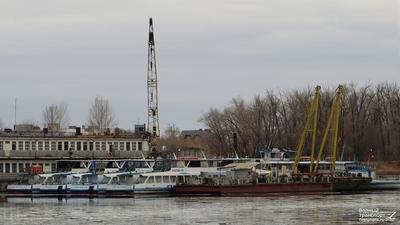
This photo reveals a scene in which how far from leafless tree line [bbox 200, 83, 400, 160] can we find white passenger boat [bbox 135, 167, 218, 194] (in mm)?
50562

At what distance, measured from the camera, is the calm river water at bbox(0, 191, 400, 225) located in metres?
64.2

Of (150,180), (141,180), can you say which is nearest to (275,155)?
(150,180)

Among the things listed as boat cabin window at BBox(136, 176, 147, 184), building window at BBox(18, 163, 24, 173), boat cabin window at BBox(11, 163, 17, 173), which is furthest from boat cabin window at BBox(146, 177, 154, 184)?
boat cabin window at BBox(11, 163, 17, 173)

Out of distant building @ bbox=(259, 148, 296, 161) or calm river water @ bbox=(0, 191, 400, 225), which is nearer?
calm river water @ bbox=(0, 191, 400, 225)

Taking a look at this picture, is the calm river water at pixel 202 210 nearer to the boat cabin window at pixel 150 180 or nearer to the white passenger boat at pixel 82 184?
the white passenger boat at pixel 82 184

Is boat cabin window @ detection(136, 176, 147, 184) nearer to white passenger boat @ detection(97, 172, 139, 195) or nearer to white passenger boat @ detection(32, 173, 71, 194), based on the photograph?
white passenger boat @ detection(97, 172, 139, 195)

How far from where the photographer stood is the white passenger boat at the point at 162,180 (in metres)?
103

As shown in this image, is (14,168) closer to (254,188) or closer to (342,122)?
(254,188)

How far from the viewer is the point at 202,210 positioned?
74.5 metres

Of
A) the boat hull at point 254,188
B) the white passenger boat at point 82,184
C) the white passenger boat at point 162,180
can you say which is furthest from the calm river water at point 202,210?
the white passenger boat at point 82,184

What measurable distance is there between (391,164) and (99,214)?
287 feet

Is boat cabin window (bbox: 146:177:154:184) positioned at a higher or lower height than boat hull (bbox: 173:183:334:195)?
higher

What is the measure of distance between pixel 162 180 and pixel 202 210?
102ft

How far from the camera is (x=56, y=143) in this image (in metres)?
122
